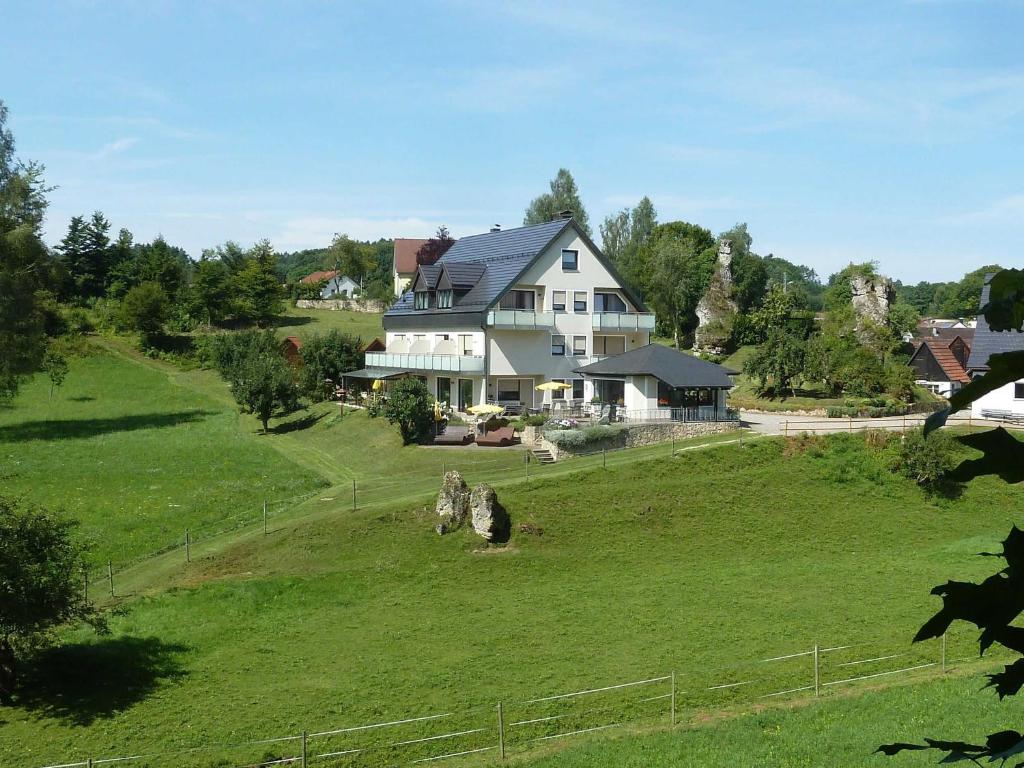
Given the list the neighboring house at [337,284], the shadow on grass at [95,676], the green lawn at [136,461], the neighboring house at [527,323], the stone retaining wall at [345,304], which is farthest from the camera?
the neighboring house at [337,284]

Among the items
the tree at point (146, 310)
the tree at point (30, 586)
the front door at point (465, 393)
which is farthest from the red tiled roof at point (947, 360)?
the tree at point (146, 310)

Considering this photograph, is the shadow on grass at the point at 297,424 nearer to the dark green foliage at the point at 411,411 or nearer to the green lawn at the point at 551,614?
the dark green foliage at the point at 411,411

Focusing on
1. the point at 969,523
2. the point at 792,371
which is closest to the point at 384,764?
the point at 969,523

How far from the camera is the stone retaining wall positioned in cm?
10194

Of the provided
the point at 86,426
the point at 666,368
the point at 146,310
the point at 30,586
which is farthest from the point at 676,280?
the point at 30,586

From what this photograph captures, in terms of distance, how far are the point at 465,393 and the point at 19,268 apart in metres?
26.7

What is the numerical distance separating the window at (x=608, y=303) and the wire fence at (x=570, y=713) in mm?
32622

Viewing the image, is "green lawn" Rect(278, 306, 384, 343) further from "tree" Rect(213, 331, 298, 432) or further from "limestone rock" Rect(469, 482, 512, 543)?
"limestone rock" Rect(469, 482, 512, 543)

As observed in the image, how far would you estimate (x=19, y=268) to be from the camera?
5188 centimetres

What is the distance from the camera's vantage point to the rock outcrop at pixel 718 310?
268ft

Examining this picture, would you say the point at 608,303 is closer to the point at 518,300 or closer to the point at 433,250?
the point at 518,300

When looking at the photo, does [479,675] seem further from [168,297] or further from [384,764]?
[168,297]

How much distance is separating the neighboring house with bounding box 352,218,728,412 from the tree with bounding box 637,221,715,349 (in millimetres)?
33085

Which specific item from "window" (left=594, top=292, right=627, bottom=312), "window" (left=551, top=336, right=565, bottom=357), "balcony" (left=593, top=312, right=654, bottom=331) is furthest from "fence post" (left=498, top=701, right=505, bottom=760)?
"window" (left=594, top=292, right=627, bottom=312)
